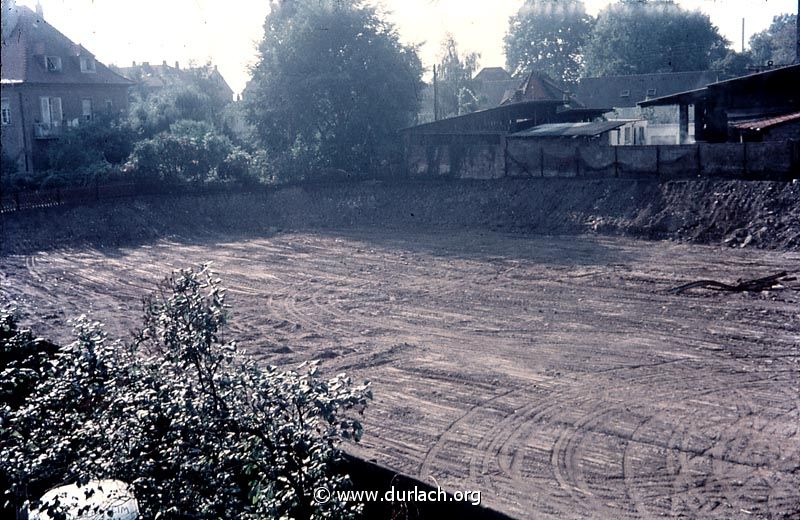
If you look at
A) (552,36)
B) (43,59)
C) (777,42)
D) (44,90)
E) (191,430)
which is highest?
(552,36)

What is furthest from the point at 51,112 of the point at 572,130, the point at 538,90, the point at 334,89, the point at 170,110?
the point at 538,90

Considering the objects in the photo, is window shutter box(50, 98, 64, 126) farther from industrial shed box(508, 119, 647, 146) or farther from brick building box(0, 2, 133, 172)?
industrial shed box(508, 119, 647, 146)

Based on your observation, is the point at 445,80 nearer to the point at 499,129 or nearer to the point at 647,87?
the point at 647,87

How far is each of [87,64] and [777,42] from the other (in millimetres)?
85612

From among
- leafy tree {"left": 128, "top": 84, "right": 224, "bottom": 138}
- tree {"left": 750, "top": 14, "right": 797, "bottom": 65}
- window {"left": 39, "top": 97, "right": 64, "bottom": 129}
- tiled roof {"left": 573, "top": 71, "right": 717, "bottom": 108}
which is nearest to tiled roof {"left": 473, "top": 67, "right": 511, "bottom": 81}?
tiled roof {"left": 573, "top": 71, "right": 717, "bottom": 108}

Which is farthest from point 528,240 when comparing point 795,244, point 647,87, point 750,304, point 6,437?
point 647,87

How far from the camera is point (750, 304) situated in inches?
752

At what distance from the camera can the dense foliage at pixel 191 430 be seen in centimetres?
618

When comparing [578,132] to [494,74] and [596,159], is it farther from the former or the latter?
[494,74]

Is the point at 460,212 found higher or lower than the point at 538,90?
lower

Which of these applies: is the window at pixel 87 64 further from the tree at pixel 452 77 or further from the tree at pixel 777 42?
the tree at pixel 777 42

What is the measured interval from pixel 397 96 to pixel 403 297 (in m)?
22.7

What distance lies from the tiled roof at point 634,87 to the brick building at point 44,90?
139 ft

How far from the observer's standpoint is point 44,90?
44094mm
